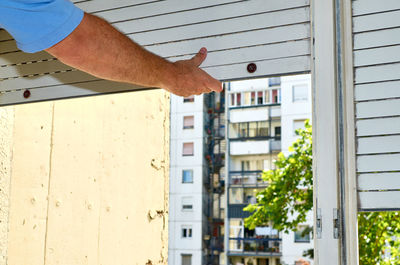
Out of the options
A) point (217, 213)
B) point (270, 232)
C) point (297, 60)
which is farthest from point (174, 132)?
point (297, 60)

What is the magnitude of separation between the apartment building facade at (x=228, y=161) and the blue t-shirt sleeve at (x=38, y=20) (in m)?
20.9

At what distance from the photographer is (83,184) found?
2984mm

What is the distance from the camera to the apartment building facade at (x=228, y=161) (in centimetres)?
2234

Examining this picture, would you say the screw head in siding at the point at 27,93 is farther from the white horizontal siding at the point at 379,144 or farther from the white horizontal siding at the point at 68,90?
the white horizontal siding at the point at 379,144

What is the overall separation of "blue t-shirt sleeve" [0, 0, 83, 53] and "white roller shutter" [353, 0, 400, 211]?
1.01m

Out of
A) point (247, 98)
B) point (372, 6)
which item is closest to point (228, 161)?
point (247, 98)

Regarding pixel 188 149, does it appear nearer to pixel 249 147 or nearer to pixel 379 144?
pixel 249 147

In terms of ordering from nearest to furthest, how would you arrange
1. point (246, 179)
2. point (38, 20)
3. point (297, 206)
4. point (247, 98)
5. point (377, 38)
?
point (38, 20)
point (377, 38)
point (297, 206)
point (246, 179)
point (247, 98)

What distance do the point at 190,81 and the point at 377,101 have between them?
61 centimetres

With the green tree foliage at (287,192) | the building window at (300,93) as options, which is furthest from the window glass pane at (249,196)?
the green tree foliage at (287,192)

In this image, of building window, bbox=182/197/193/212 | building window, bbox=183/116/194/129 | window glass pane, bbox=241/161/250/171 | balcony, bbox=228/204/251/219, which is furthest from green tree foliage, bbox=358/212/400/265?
building window, bbox=183/116/194/129

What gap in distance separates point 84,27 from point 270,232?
21.1 m

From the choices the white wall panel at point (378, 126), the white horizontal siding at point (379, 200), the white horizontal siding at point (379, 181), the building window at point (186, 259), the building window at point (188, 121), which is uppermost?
the building window at point (188, 121)

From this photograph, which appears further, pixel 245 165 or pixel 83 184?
pixel 245 165
